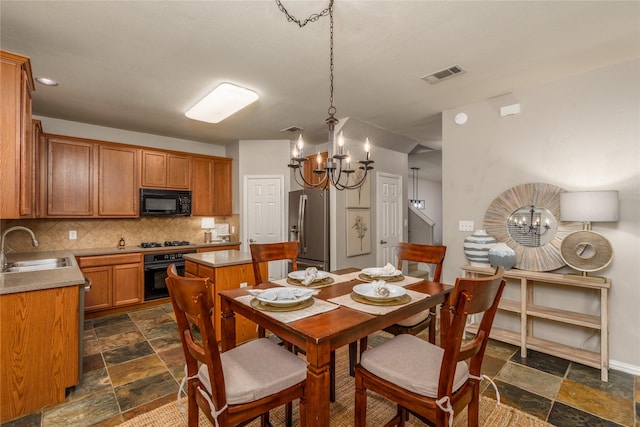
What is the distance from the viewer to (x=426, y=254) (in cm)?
242

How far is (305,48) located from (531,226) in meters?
2.71

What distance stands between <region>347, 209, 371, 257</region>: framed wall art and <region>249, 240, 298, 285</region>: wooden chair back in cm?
196

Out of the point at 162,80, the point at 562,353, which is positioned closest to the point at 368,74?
the point at 162,80

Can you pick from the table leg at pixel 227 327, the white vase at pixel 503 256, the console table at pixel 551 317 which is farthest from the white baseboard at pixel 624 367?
the table leg at pixel 227 327

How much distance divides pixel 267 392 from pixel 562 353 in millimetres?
2765

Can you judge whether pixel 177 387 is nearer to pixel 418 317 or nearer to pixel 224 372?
pixel 224 372

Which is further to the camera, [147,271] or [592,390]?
[147,271]

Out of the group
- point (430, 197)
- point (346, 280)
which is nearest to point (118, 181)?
point (346, 280)

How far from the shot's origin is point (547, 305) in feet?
9.55

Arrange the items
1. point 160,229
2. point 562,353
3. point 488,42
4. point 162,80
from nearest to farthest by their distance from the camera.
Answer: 1. point 488,42
2. point 562,353
3. point 162,80
4. point 160,229

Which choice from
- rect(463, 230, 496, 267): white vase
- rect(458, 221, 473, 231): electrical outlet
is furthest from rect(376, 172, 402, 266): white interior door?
rect(463, 230, 496, 267): white vase

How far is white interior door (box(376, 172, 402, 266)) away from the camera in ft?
15.7

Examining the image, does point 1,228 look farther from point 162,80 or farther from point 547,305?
point 547,305

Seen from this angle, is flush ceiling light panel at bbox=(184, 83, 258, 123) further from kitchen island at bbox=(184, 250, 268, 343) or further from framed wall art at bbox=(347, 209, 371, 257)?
framed wall art at bbox=(347, 209, 371, 257)
